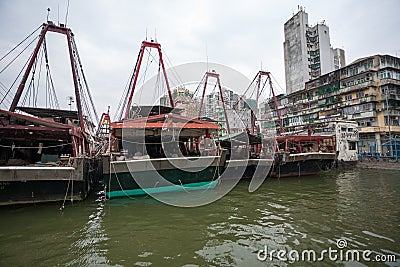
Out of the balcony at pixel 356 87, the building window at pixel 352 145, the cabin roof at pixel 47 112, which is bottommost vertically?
the building window at pixel 352 145

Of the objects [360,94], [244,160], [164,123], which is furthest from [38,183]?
[360,94]

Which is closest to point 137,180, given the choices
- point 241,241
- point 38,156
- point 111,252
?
point 111,252

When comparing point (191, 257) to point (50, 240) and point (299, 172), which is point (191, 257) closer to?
point (50, 240)

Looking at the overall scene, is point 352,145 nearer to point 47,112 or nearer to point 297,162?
point 297,162

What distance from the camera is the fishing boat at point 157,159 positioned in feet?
31.9

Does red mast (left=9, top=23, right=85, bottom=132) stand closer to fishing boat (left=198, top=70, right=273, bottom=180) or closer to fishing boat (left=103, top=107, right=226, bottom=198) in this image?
fishing boat (left=103, top=107, right=226, bottom=198)

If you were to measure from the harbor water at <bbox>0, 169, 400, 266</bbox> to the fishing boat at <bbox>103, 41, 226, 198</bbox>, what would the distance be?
924mm

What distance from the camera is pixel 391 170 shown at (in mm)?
20688

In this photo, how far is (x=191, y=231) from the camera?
6234mm

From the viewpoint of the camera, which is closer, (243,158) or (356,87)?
(243,158)

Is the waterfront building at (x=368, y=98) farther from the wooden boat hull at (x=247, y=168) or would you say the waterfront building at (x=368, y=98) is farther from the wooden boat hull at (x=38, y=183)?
the wooden boat hull at (x=38, y=183)

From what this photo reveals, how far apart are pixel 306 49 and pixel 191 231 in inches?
2530

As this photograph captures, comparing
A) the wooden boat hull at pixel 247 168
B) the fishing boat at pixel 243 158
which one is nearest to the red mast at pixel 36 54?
the fishing boat at pixel 243 158

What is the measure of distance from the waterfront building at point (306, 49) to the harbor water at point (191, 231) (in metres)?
57.1
